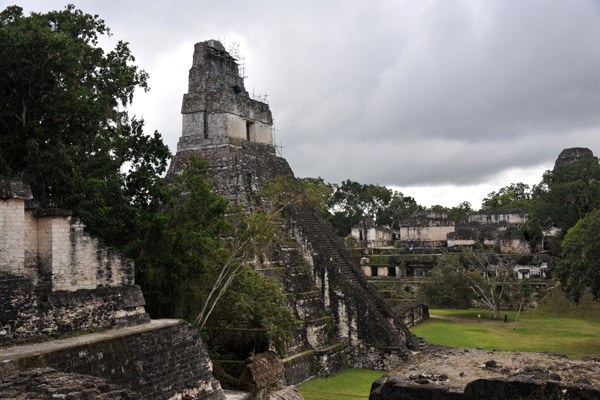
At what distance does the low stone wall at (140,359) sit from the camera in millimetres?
7755

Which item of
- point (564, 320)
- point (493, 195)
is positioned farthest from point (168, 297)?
point (493, 195)

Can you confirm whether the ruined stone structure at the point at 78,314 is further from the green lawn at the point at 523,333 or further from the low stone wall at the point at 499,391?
the green lawn at the point at 523,333

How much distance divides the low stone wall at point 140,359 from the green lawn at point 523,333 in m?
11.4

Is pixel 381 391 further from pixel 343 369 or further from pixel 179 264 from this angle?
pixel 343 369

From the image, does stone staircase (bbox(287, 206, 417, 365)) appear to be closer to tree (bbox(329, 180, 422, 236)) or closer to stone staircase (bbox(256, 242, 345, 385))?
stone staircase (bbox(256, 242, 345, 385))

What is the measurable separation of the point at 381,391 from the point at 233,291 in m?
6.46

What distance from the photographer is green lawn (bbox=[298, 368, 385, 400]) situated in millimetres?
13641

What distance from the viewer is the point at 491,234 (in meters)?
39.7

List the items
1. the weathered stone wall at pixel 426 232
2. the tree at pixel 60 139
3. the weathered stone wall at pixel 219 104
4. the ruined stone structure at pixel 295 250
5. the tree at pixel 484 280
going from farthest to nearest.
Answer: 1. the weathered stone wall at pixel 426 232
2. the tree at pixel 484 280
3. the weathered stone wall at pixel 219 104
4. the ruined stone structure at pixel 295 250
5. the tree at pixel 60 139

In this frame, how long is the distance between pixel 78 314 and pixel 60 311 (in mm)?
376

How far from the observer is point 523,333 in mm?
21828

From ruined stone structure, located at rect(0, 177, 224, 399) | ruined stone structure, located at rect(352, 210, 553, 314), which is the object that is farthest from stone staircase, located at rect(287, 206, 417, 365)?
ruined stone structure, located at rect(0, 177, 224, 399)

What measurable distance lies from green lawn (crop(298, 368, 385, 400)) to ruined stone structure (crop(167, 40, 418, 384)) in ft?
1.31

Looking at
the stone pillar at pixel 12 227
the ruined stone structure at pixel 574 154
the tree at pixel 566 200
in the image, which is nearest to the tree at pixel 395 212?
the ruined stone structure at pixel 574 154
